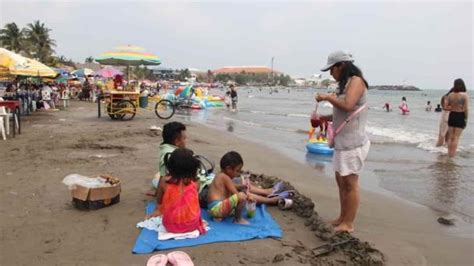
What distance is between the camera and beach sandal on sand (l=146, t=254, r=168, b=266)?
3098mm

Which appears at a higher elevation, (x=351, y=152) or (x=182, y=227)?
(x=351, y=152)

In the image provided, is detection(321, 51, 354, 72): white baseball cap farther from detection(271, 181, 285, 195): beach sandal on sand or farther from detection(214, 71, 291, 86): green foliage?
detection(214, 71, 291, 86): green foliage

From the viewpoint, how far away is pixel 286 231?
4.00 m

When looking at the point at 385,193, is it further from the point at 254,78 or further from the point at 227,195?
the point at 254,78

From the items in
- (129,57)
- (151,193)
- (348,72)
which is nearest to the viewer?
(348,72)

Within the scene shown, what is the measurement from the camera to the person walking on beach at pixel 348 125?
3805 millimetres

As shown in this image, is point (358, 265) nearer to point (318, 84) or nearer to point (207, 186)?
point (207, 186)

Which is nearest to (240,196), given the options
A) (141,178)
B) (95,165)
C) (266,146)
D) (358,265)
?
(358,265)

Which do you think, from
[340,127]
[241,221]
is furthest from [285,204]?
[340,127]

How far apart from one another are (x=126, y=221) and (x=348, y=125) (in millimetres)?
2424

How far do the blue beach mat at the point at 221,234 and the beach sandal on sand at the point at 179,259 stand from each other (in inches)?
9.6

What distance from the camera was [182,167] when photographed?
3736mm

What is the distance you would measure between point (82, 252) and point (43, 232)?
0.67 m

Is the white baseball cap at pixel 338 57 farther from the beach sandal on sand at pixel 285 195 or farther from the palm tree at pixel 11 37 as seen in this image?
the palm tree at pixel 11 37
